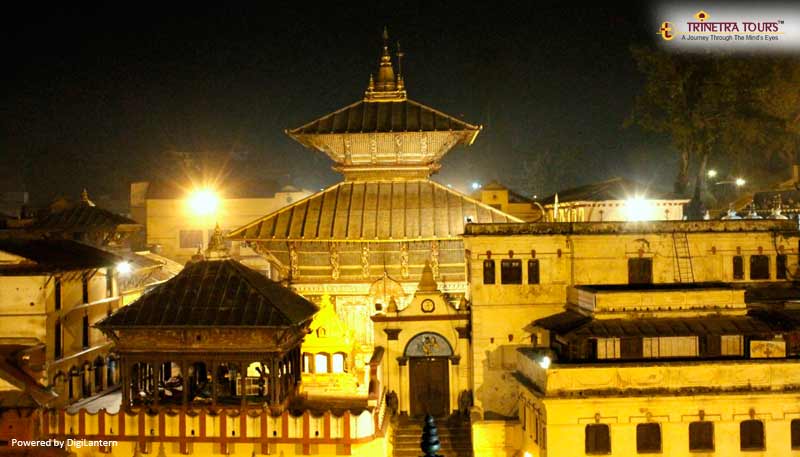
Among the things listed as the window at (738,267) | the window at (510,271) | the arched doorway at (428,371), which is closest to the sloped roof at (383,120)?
the window at (510,271)

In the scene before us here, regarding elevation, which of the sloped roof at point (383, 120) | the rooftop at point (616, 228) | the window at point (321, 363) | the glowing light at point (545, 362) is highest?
the sloped roof at point (383, 120)

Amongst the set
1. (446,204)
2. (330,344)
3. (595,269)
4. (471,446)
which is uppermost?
(446,204)

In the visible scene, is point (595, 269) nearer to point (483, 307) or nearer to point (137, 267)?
point (483, 307)

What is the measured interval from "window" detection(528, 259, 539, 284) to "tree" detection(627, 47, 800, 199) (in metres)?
23.8

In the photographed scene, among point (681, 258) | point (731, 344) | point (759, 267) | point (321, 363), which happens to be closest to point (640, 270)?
point (681, 258)

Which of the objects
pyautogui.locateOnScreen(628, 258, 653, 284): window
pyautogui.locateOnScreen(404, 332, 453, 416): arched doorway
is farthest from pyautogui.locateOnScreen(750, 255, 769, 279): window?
pyautogui.locateOnScreen(404, 332, 453, 416): arched doorway

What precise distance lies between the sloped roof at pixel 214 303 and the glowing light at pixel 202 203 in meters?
37.0

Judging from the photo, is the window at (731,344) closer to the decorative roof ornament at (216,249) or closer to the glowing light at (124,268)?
the decorative roof ornament at (216,249)

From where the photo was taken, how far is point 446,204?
36469 mm

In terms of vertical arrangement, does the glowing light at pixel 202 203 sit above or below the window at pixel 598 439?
above

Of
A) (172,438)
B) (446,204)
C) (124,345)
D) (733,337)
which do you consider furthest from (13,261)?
(733,337)

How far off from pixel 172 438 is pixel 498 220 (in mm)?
16387

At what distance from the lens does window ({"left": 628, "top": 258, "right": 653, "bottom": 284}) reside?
30438 millimetres

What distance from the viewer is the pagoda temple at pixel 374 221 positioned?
114 feet
